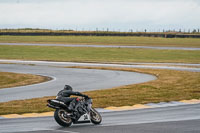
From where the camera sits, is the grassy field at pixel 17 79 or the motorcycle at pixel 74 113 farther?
the grassy field at pixel 17 79

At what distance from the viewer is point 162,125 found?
17000mm

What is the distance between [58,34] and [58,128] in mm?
109896

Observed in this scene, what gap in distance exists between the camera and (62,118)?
52.9 feet

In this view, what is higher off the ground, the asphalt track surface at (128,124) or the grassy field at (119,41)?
the asphalt track surface at (128,124)

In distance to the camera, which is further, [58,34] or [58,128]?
[58,34]

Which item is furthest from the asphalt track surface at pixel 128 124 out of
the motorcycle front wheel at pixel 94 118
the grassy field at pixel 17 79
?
the grassy field at pixel 17 79

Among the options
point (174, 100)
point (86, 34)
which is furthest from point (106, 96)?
point (86, 34)

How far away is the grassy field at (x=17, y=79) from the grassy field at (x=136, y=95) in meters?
8.07

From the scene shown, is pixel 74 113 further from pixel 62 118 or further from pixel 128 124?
pixel 128 124

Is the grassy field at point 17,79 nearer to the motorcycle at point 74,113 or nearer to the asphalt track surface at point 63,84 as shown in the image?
the asphalt track surface at point 63,84

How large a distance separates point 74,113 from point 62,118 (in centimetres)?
43

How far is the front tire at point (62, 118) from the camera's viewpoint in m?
16.0

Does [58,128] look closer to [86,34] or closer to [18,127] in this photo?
[18,127]

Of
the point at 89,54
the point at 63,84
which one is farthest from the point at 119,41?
the point at 63,84
